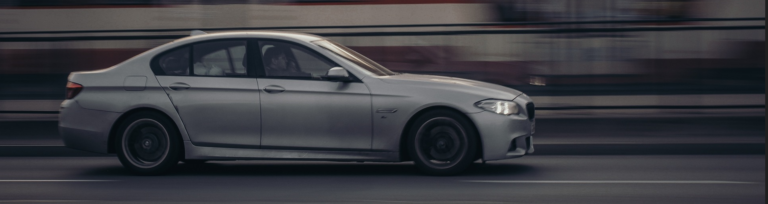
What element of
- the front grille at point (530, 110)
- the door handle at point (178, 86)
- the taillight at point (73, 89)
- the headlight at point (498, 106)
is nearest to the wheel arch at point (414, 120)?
the headlight at point (498, 106)

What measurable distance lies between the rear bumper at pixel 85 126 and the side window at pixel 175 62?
549mm

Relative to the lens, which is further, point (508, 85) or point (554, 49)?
point (508, 85)

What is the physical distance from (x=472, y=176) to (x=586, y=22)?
23.4 feet

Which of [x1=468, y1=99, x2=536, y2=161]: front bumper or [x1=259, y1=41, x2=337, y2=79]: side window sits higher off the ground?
[x1=259, y1=41, x2=337, y2=79]: side window

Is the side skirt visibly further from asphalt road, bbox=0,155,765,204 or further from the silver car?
asphalt road, bbox=0,155,765,204

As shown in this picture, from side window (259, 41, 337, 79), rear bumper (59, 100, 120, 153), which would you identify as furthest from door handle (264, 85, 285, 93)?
rear bumper (59, 100, 120, 153)

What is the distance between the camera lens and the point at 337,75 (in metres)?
7.31

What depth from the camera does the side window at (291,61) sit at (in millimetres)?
7551

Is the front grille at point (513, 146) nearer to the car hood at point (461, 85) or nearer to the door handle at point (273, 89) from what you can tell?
the car hood at point (461, 85)

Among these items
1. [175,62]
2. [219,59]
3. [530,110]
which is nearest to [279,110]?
[219,59]

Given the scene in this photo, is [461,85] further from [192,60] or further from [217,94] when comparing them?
[192,60]

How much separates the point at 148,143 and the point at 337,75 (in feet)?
5.70

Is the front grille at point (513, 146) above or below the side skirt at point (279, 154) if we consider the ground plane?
above

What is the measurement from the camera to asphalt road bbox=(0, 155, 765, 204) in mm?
6462
